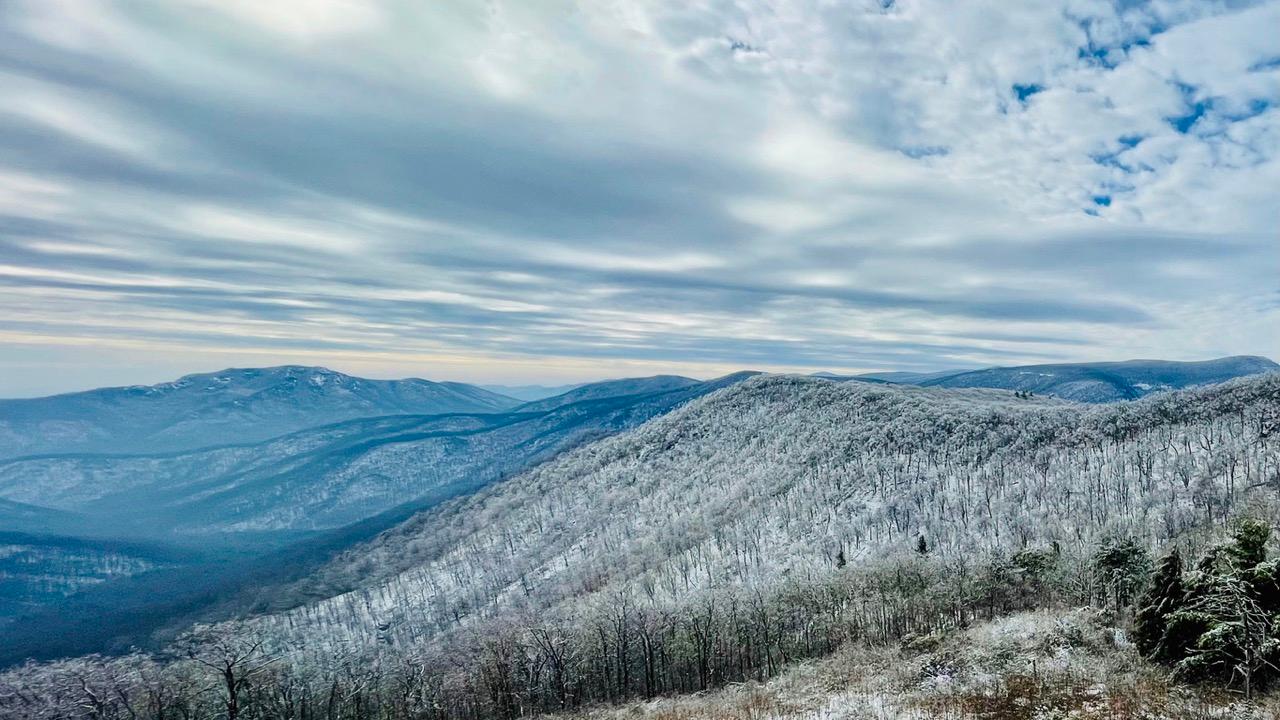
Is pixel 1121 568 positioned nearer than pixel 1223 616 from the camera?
No

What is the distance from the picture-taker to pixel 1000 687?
88.5 ft

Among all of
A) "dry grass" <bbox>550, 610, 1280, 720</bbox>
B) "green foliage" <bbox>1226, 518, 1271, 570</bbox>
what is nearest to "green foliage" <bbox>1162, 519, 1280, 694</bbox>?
"green foliage" <bbox>1226, 518, 1271, 570</bbox>

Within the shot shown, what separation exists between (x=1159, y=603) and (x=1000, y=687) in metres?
8.83

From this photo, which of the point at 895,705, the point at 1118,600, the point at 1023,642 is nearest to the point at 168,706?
the point at 895,705

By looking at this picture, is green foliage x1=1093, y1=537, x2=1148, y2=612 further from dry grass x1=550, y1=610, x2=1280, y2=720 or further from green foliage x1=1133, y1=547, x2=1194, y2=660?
green foliage x1=1133, y1=547, x2=1194, y2=660

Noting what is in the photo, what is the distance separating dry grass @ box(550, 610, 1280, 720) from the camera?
2181 cm

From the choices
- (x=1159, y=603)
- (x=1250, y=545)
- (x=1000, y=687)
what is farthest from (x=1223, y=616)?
(x=1000, y=687)

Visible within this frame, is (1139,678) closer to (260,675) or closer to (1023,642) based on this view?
(1023,642)

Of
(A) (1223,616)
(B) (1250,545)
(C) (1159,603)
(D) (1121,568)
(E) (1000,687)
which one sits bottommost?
(D) (1121,568)

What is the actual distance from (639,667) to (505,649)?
2403 centimetres

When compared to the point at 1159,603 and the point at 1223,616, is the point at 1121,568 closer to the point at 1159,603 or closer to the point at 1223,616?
the point at 1159,603

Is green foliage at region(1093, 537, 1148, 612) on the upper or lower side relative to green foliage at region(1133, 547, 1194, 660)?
lower

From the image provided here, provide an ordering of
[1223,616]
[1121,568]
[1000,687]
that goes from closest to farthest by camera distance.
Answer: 1. [1223,616]
2. [1000,687]
3. [1121,568]

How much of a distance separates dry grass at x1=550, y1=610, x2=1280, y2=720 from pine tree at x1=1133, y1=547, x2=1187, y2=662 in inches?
45.3
